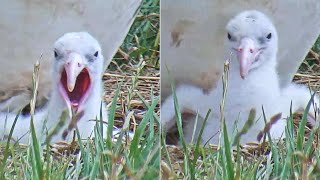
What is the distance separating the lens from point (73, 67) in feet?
5.83

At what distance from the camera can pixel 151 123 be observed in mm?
1856

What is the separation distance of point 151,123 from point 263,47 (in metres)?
0.36

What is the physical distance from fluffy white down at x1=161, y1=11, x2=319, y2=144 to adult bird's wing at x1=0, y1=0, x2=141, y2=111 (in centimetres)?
24

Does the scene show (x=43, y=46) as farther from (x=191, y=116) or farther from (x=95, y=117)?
(x=191, y=116)

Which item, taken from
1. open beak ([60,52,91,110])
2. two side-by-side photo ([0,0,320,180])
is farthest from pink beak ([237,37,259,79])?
open beak ([60,52,91,110])

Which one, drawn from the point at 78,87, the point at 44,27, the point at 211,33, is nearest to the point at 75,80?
the point at 78,87

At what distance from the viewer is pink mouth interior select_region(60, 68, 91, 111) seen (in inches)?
72.2

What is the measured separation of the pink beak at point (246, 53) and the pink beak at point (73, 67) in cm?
42

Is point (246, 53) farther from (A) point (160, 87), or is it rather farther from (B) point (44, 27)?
(B) point (44, 27)

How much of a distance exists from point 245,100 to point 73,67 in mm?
470

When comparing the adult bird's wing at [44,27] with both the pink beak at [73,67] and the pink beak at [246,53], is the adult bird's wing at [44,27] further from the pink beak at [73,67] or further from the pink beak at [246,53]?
the pink beak at [246,53]

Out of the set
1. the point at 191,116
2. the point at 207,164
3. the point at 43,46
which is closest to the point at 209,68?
the point at 191,116

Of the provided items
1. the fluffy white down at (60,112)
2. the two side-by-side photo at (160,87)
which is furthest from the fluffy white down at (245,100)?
the fluffy white down at (60,112)

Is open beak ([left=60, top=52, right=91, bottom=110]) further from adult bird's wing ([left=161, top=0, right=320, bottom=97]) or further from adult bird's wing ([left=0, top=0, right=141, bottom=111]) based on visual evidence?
adult bird's wing ([left=161, top=0, right=320, bottom=97])
